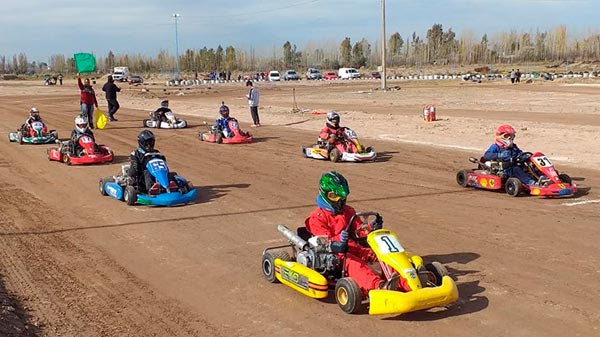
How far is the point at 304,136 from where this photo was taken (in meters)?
24.8

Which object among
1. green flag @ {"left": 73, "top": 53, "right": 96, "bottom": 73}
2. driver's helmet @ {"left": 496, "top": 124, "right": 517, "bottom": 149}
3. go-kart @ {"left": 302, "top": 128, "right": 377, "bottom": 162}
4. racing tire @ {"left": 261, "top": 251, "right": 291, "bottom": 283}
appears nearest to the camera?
racing tire @ {"left": 261, "top": 251, "right": 291, "bottom": 283}

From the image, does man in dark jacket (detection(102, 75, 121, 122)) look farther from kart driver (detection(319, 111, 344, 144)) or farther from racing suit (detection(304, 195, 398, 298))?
racing suit (detection(304, 195, 398, 298))

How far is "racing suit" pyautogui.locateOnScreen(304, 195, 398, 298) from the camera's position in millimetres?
6777

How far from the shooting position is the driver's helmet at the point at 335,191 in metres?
7.41

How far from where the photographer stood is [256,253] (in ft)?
29.6

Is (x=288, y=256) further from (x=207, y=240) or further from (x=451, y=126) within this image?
(x=451, y=126)

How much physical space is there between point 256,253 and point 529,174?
6.44 meters

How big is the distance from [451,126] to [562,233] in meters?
16.3

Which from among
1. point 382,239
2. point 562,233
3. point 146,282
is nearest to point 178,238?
point 146,282

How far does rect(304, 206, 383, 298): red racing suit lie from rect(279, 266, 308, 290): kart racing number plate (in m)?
0.48

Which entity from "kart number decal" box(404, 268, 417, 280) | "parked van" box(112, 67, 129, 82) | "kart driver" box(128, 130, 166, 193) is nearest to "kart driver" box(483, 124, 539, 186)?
"kart driver" box(128, 130, 166, 193)

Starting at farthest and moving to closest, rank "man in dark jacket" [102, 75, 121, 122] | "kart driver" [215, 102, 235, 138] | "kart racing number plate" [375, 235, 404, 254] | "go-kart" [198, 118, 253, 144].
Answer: "man in dark jacket" [102, 75, 121, 122]
"kart driver" [215, 102, 235, 138]
"go-kart" [198, 118, 253, 144]
"kart racing number plate" [375, 235, 404, 254]

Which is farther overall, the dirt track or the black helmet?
the black helmet

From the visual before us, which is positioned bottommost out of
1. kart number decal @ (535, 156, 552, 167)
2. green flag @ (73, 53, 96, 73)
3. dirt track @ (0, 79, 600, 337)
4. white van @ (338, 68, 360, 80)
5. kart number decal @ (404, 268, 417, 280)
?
dirt track @ (0, 79, 600, 337)
